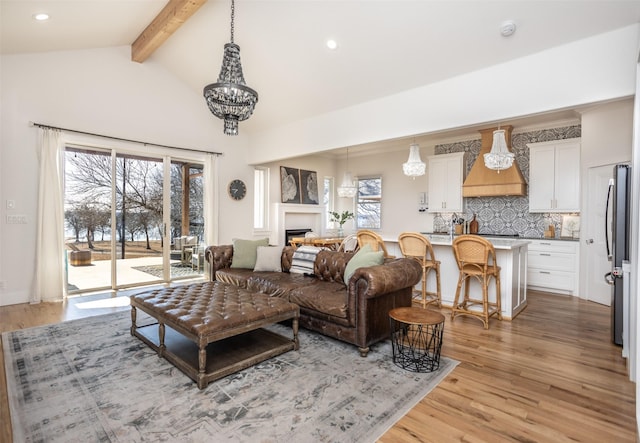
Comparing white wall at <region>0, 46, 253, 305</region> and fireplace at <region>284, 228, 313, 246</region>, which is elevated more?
white wall at <region>0, 46, 253, 305</region>

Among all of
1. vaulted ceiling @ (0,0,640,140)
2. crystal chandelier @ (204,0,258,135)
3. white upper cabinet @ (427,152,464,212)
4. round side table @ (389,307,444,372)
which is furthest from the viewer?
white upper cabinet @ (427,152,464,212)

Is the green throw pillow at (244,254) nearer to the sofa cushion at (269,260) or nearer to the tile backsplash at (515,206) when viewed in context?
the sofa cushion at (269,260)

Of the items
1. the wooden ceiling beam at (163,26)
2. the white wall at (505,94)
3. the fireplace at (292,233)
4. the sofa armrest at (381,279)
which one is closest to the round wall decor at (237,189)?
the fireplace at (292,233)

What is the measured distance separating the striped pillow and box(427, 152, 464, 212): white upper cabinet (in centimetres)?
385

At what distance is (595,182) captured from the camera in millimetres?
4941

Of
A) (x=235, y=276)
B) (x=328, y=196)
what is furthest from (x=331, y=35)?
(x=328, y=196)

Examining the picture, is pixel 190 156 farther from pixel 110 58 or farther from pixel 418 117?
pixel 418 117

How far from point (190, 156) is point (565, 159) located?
6.64 metres

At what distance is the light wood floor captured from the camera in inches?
74.9

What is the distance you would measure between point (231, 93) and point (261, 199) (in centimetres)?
482

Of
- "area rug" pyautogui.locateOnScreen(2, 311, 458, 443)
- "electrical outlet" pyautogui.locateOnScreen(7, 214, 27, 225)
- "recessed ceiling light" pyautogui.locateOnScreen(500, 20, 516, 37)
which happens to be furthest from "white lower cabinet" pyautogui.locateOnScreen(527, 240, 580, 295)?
"electrical outlet" pyautogui.locateOnScreen(7, 214, 27, 225)

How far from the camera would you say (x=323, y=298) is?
3182mm

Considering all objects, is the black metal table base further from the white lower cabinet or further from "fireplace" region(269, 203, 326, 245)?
"fireplace" region(269, 203, 326, 245)

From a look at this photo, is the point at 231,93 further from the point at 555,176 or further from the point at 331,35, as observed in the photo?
the point at 555,176
